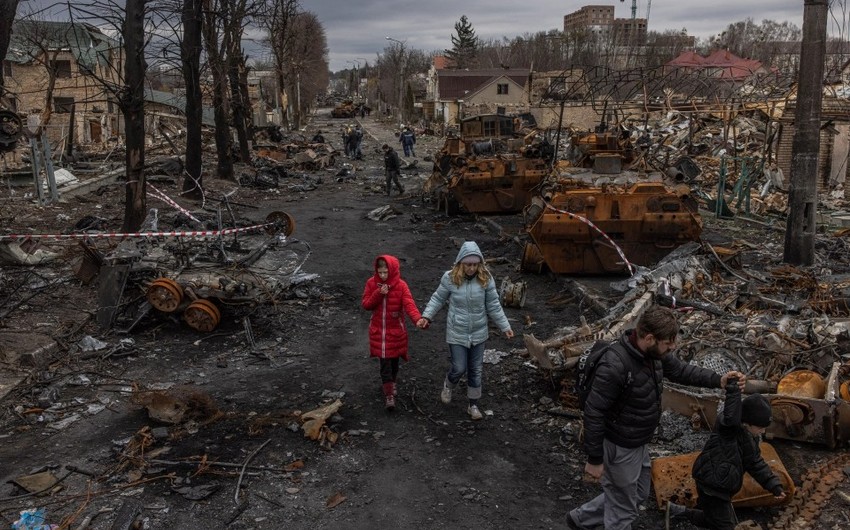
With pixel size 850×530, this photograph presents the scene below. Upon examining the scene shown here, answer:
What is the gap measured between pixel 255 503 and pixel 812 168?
904cm

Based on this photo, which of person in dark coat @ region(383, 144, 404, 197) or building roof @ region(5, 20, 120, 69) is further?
person in dark coat @ region(383, 144, 404, 197)

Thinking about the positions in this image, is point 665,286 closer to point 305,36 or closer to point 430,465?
point 430,465

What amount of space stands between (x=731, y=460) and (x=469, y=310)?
2563 mm

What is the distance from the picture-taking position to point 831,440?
17.3 ft

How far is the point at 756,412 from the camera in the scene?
13.3ft

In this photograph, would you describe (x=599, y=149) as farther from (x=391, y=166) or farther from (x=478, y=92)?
(x=478, y=92)

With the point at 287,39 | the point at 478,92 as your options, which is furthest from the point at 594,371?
the point at 478,92

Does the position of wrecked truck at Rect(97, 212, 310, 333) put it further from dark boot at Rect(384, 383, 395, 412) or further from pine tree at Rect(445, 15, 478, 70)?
pine tree at Rect(445, 15, 478, 70)

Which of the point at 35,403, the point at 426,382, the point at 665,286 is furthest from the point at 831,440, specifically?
the point at 35,403

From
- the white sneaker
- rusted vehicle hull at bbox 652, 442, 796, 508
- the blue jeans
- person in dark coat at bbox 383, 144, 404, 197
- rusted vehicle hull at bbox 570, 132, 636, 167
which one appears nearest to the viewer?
rusted vehicle hull at bbox 652, 442, 796, 508

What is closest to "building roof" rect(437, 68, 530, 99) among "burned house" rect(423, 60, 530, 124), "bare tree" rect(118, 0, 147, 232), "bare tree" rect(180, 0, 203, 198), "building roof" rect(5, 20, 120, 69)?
"burned house" rect(423, 60, 530, 124)

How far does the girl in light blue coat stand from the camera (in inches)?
241

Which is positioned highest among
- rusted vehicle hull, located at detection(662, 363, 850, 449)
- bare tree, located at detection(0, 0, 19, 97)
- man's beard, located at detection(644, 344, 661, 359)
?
bare tree, located at detection(0, 0, 19, 97)

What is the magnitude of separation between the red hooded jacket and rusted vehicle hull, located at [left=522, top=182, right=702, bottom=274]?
14.2ft
